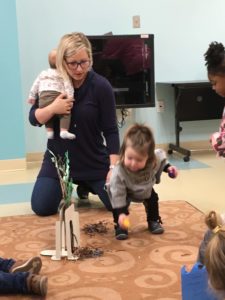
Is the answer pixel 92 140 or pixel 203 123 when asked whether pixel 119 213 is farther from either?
pixel 203 123

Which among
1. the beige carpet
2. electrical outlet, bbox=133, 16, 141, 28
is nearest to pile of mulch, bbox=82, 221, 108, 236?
the beige carpet

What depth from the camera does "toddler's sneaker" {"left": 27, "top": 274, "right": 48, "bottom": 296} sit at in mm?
1513

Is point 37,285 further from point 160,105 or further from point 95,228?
point 160,105

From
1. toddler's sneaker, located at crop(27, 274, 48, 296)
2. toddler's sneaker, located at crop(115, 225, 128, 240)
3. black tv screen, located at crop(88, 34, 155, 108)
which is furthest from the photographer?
black tv screen, located at crop(88, 34, 155, 108)

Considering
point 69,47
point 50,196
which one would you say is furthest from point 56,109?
point 50,196

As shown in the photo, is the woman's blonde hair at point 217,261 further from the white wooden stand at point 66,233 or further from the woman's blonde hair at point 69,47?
the woman's blonde hair at point 69,47

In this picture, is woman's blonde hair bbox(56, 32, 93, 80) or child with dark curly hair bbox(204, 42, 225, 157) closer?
child with dark curly hair bbox(204, 42, 225, 157)

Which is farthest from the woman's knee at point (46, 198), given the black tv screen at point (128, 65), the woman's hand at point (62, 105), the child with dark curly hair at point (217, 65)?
the black tv screen at point (128, 65)

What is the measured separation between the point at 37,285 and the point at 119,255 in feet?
1.47

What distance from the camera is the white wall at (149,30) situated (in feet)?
12.4

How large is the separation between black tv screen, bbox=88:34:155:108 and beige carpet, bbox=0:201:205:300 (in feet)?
4.67

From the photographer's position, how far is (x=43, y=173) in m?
2.53

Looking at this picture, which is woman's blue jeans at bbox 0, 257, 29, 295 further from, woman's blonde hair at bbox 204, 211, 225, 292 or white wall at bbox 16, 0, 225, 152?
white wall at bbox 16, 0, 225, 152

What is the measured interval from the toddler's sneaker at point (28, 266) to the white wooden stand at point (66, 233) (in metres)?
0.17
